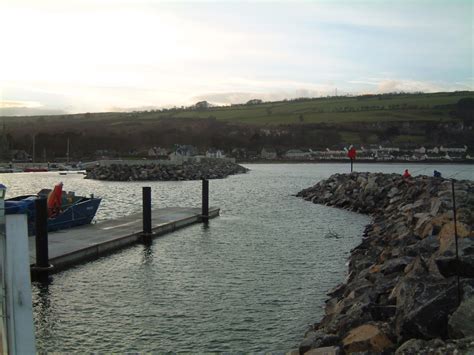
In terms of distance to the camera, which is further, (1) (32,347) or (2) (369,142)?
(2) (369,142)

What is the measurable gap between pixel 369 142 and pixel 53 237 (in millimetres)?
135105

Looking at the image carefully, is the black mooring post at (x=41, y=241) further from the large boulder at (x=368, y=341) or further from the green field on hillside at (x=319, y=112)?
the green field on hillside at (x=319, y=112)

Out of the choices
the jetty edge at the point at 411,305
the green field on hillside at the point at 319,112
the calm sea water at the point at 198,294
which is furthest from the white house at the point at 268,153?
the jetty edge at the point at 411,305

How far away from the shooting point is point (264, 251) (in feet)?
56.2

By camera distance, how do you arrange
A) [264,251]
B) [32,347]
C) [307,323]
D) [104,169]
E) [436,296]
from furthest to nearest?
[104,169], [264,251], [307,323], [436,296], [32,347]

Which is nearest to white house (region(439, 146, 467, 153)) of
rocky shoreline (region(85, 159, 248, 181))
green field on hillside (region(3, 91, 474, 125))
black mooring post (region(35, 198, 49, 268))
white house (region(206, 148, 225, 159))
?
green field on hillside (region(3, 91, 474, 125))

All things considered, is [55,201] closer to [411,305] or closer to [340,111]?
[411,305]

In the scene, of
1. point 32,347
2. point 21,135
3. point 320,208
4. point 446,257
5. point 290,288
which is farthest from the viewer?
point 21,135

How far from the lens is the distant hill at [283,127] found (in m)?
134

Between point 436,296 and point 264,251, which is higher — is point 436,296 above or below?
above

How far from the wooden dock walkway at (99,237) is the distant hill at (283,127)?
11088 centimetres

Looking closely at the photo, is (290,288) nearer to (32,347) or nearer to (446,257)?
(446,257)

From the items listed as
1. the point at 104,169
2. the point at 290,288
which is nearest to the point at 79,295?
the point at 290,288

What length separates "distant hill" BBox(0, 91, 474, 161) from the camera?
439 feet
